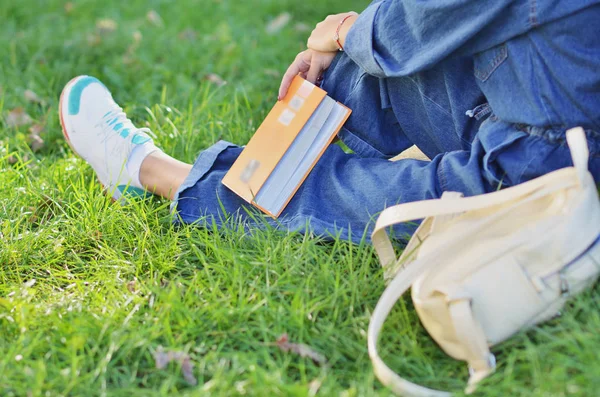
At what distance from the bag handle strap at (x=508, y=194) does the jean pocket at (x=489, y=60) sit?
0.27 m

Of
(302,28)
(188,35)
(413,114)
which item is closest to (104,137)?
(413,114)

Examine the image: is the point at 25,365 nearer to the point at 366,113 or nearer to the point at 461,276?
the point at 461,276

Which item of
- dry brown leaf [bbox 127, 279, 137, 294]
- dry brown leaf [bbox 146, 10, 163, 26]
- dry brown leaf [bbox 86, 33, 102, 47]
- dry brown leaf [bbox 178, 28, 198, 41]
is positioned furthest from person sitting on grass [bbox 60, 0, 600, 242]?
dry brown leaf [bbox 146, 10, 163, 26]

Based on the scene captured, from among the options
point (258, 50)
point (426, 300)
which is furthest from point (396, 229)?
point (258, 50)

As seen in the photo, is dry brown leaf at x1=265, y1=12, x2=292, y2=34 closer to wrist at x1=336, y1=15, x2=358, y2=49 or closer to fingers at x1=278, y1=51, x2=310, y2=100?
fingers at x1=278, y1=51, x2=310, y2=100

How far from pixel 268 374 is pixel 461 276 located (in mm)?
434

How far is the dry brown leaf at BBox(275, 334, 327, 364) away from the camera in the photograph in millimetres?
1516

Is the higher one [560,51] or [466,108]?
[560,51]

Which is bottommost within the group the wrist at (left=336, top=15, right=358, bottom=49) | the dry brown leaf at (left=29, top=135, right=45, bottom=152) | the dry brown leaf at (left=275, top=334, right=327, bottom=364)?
the dry brown leaf at (left=275, top=334, right=327, bottom=364)

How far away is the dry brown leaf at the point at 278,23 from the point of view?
3613mm

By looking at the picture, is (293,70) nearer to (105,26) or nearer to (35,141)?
(35,141)

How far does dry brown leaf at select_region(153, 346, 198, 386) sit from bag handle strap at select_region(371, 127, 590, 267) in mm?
505

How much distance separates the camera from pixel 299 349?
1528 mm

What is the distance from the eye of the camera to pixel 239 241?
6.23 feet
